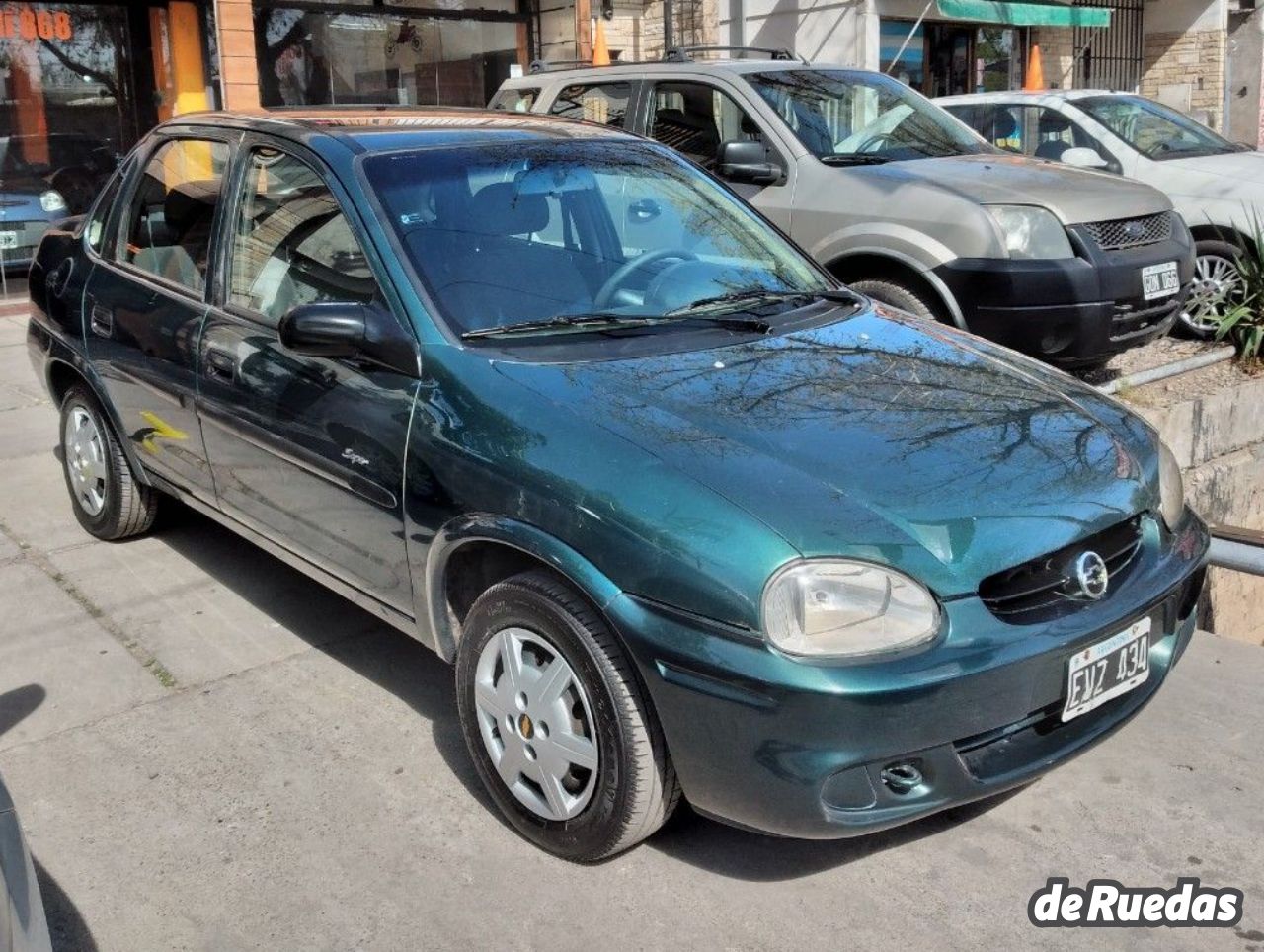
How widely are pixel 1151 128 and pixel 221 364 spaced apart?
7540 millimetres

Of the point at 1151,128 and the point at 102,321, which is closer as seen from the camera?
the point at 102,321

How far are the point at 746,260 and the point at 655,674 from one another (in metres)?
1.84

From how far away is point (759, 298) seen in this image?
3.99m

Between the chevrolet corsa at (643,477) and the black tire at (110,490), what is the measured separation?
0.67 meters

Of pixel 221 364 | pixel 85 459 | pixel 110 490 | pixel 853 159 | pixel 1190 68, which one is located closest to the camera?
pixel 221 364

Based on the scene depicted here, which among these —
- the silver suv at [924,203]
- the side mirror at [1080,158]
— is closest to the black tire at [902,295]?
the silver suv at [924,203]

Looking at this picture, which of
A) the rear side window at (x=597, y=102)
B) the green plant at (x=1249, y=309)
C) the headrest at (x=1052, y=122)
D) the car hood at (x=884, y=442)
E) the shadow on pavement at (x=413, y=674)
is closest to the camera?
the car hood at (x=884, y=442)

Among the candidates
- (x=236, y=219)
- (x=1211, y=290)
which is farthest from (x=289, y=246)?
(x=1211, y=290)

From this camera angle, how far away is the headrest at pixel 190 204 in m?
4.46

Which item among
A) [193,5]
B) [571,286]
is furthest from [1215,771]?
[193,5]

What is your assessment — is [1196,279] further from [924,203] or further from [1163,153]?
[924,203]

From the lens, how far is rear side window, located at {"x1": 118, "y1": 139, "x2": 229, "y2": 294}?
175 inches

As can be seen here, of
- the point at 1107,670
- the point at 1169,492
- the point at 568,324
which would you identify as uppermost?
the point at 568,324

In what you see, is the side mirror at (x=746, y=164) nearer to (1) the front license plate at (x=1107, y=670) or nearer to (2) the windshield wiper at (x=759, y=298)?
(2) the windshield wiper at (x=759, y=298)
